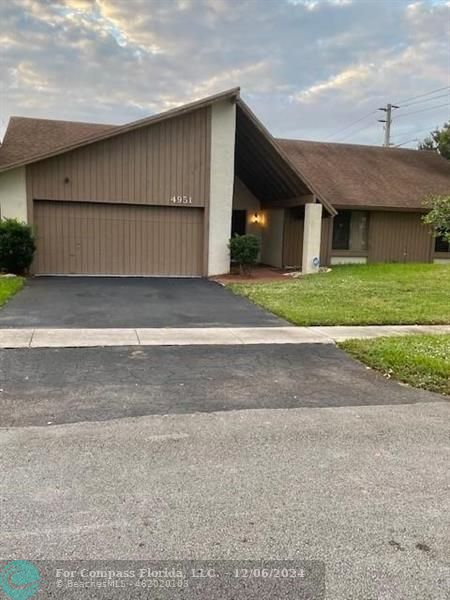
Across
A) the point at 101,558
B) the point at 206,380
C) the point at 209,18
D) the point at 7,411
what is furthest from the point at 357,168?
the point at 101,558

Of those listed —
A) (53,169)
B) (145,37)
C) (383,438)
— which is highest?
(145,37)

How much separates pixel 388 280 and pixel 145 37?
12971 millimetres

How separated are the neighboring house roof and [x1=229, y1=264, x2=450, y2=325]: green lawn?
3876 millimetres

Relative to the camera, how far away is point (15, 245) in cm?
1391

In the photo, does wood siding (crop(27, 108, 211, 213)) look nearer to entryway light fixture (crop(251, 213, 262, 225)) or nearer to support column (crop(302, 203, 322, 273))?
support column (crop(302, 203, 322, 273))

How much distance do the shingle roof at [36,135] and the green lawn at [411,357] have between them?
12.3 m

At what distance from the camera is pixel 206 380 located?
5629 millimetres

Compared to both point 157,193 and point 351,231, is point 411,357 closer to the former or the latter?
point 157,193

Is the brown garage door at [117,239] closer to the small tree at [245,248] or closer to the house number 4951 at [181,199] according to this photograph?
the house number 4951 at [181,199]

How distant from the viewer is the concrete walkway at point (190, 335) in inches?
279

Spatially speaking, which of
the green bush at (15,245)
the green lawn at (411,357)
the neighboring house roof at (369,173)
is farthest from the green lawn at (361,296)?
the green bush at (15,245)

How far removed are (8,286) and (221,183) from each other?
7711 millimetres

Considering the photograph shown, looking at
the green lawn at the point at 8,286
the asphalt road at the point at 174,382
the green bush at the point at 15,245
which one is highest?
the green bush at the point at 15,245

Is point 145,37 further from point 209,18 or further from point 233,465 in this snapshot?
point 233,465
